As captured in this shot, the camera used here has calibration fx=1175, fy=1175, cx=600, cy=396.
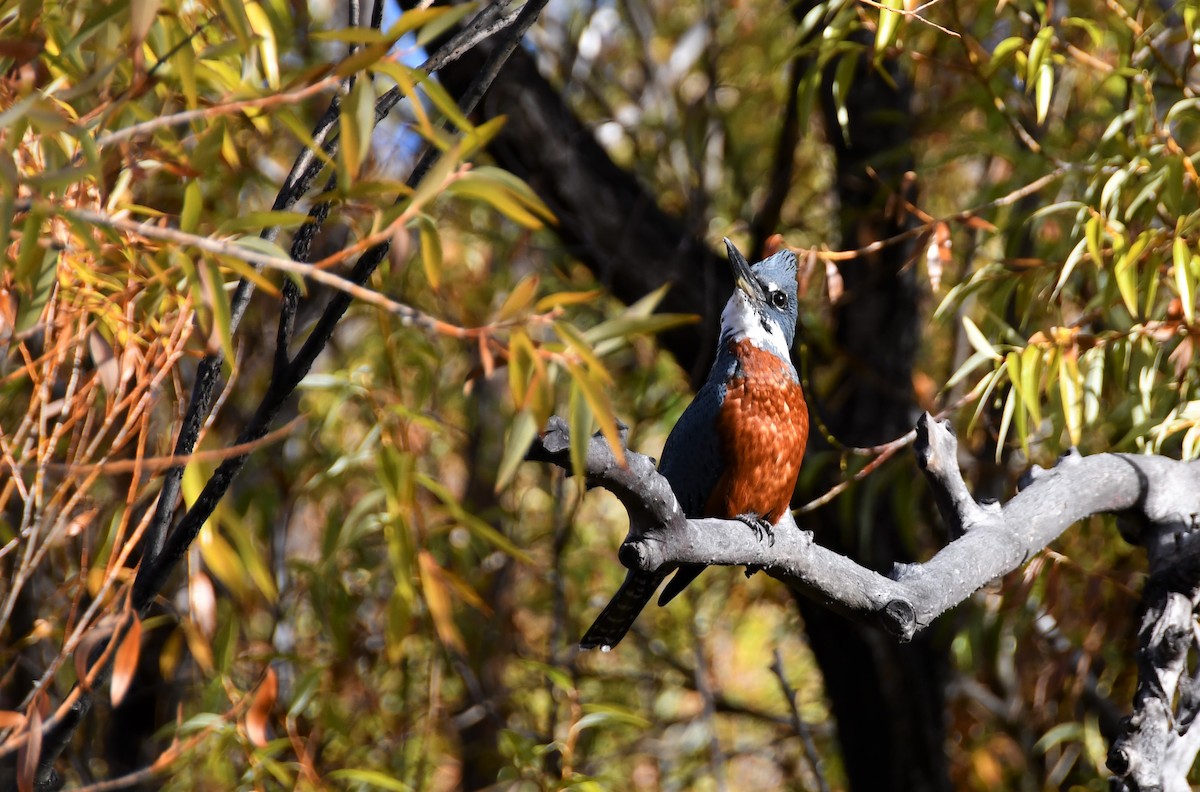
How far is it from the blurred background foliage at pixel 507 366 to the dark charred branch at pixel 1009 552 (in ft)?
0.45

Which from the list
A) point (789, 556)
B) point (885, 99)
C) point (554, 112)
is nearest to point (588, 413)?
point (789, 556)

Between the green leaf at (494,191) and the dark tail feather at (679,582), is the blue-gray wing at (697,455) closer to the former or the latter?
the dark tail feather at (679,582)

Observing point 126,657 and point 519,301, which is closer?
point 519,301

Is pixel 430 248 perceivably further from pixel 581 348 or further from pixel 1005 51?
pixel 1005 51

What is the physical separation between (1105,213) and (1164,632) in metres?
0.94

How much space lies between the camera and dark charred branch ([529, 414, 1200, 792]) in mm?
1618

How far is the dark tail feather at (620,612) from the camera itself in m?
2.44

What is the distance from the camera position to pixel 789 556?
1.86 meters

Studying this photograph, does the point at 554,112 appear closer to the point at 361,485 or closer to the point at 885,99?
the point at 885,99

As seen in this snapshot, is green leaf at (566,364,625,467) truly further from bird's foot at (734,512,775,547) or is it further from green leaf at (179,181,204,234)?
bird's foot at (734,512,775,547)

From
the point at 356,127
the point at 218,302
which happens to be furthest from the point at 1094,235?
the point at 218,302

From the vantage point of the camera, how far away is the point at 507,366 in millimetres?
2055

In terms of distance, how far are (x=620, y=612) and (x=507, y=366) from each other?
77 centimetres

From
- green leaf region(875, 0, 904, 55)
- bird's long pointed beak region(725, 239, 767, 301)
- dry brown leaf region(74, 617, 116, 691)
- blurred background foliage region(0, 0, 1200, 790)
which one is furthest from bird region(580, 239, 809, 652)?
dry brown leaf region(74, 617, 116, 691)
